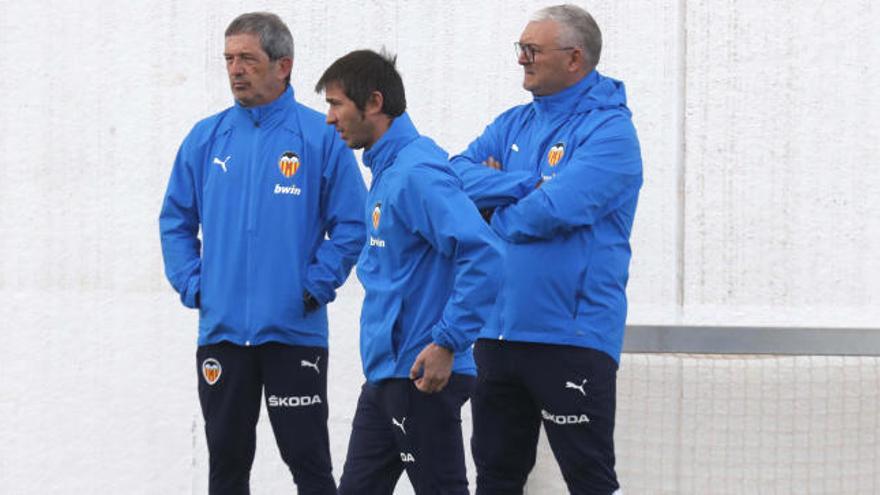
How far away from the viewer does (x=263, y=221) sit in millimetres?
4797

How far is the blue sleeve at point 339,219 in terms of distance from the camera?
15.9 feet

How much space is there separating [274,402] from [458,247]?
1.06 m

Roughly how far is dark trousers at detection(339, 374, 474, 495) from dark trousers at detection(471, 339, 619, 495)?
12.0 inches

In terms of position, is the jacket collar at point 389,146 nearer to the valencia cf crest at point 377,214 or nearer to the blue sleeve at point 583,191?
the valencia cf crest at point 377,214

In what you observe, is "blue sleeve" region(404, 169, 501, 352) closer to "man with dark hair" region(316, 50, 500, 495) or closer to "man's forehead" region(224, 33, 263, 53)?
"man with dark hair" region(316, 50, 500, 495)

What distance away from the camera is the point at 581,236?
175 inches

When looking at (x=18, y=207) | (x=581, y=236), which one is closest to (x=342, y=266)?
(x=581, y=236)

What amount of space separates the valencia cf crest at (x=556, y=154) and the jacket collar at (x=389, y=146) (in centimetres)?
49

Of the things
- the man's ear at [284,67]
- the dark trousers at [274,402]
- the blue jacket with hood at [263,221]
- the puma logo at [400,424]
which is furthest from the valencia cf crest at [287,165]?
the puma logo at [400,424]

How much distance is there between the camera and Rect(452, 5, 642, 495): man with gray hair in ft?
14.5

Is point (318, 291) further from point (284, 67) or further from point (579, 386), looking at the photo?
point (579, 386)

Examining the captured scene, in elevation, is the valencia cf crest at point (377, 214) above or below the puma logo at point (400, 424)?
above

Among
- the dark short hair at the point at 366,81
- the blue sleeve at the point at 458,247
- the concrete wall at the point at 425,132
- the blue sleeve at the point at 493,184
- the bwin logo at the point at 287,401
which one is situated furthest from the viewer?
the concrete wall at the point at 425,132

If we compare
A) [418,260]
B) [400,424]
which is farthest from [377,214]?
[400,424]
